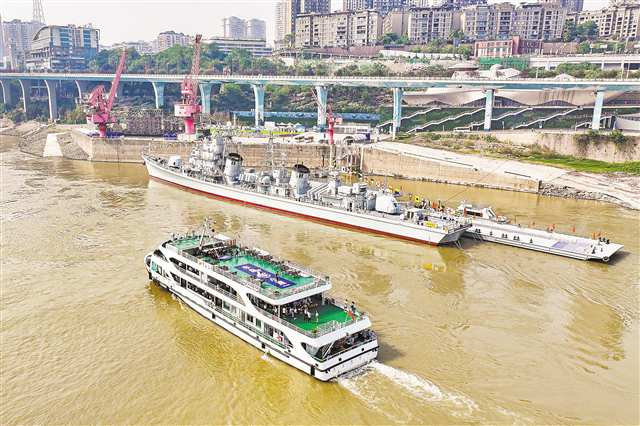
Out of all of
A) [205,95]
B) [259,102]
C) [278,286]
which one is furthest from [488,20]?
[278,286]

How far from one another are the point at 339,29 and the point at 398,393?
181929mm

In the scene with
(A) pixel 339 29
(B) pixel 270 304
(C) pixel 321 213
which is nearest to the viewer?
(B) pixel 270 304

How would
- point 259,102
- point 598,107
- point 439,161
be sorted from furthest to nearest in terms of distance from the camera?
point 259,102 < point 598,107 < point 439,161

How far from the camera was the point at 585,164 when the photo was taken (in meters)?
68.7

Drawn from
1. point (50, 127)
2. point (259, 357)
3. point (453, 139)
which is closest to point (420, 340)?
point (259, 357)

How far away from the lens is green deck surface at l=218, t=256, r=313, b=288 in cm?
2749

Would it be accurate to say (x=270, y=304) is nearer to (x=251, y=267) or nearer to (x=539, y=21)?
(x=251, y=267)

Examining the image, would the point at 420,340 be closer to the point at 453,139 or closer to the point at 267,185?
the point at 267,185

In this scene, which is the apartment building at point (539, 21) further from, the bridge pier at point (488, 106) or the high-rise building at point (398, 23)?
the bridge pier at point (488, 106)

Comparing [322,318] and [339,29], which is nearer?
[322,318]

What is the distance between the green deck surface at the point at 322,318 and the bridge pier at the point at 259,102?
86258 millimetres

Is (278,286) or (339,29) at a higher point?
(339,29)

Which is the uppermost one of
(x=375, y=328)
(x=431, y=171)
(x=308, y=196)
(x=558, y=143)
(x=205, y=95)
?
(x=205, y=95)

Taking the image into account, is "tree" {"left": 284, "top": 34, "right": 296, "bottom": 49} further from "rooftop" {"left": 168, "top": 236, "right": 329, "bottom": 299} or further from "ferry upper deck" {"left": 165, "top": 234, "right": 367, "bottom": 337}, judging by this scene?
"ferry upper deck" {"left": 165, "top": 234, "right": 367, "bottom": 337}
